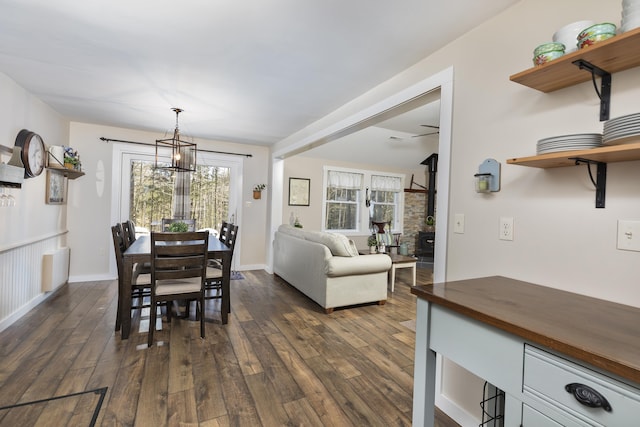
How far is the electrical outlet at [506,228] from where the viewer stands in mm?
1635

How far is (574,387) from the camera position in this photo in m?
0.85

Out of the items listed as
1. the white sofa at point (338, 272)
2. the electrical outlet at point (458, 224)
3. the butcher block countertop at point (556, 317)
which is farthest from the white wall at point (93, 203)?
the butcher block countertop at point (556, 317)

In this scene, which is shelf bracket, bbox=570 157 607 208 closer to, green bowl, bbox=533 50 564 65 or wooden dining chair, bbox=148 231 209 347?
green bowl, bbox=533 50 564 65

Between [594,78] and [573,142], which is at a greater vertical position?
[594,78]

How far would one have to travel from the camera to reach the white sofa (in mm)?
3520

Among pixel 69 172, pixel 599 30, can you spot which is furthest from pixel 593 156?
pixel 69 172

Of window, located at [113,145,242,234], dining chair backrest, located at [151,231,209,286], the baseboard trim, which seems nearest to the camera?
the baseboard trim

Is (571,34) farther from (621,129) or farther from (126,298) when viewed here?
(126,298)

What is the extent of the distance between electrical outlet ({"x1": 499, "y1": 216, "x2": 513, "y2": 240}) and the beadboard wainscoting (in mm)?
4084

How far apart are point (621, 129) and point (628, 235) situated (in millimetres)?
451

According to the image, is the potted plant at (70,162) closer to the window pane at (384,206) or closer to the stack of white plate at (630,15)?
the stack of white plate at (630,15)

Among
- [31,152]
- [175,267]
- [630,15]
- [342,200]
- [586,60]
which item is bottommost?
[175,267]

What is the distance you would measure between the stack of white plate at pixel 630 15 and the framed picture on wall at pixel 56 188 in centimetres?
521

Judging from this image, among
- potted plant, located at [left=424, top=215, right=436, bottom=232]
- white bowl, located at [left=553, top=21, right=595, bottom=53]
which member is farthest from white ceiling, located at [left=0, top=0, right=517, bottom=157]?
potted plant, located at [left=424, top=215, right=436, bottom=232]
